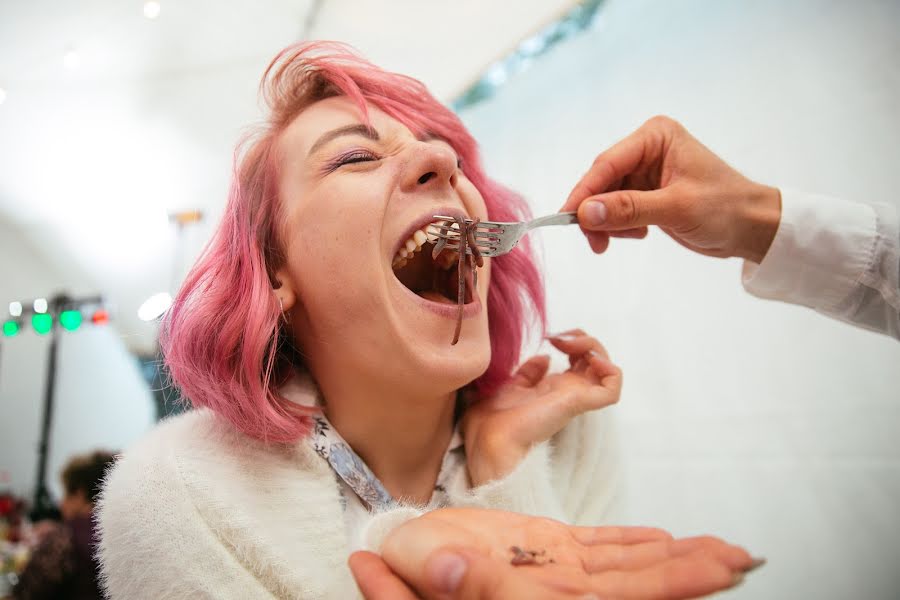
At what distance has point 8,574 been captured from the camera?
2.17 metres

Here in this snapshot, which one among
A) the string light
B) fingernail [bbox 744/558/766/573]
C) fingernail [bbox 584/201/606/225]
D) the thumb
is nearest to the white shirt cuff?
the thumb

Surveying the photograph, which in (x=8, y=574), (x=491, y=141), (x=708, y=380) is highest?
(x=491, y=141)

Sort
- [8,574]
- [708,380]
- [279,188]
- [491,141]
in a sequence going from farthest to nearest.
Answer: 1. [8,574]
2. [491,141]
3. [708,380]
4. [279,188]

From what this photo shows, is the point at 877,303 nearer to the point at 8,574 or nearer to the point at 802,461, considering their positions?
the point at 802,461

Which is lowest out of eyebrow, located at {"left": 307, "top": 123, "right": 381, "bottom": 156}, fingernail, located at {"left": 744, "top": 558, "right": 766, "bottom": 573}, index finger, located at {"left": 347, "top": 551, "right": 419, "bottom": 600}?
fingernail, located at {"left": 744, "top": 558, "right": 766, "bottom": 573}

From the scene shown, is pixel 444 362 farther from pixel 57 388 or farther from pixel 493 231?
pixel 57 388

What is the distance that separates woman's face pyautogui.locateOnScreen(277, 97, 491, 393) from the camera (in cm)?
89

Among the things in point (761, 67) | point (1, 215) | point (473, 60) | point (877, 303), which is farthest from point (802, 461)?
point (1, 215)

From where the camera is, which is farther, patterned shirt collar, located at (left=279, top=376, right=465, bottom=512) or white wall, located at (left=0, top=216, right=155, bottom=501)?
white wall, located at (left=0, top=216, right=155, bottom=501)

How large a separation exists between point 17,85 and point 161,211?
0.52 metres

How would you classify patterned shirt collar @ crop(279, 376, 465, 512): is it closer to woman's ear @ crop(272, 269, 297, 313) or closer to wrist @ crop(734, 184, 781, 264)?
woman's ear @ crop(272, 269, 297, 313)

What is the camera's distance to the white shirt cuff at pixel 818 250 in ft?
2.99

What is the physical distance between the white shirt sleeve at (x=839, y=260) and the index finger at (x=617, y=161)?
9.9 inches

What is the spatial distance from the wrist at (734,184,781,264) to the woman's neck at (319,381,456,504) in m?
0.64
